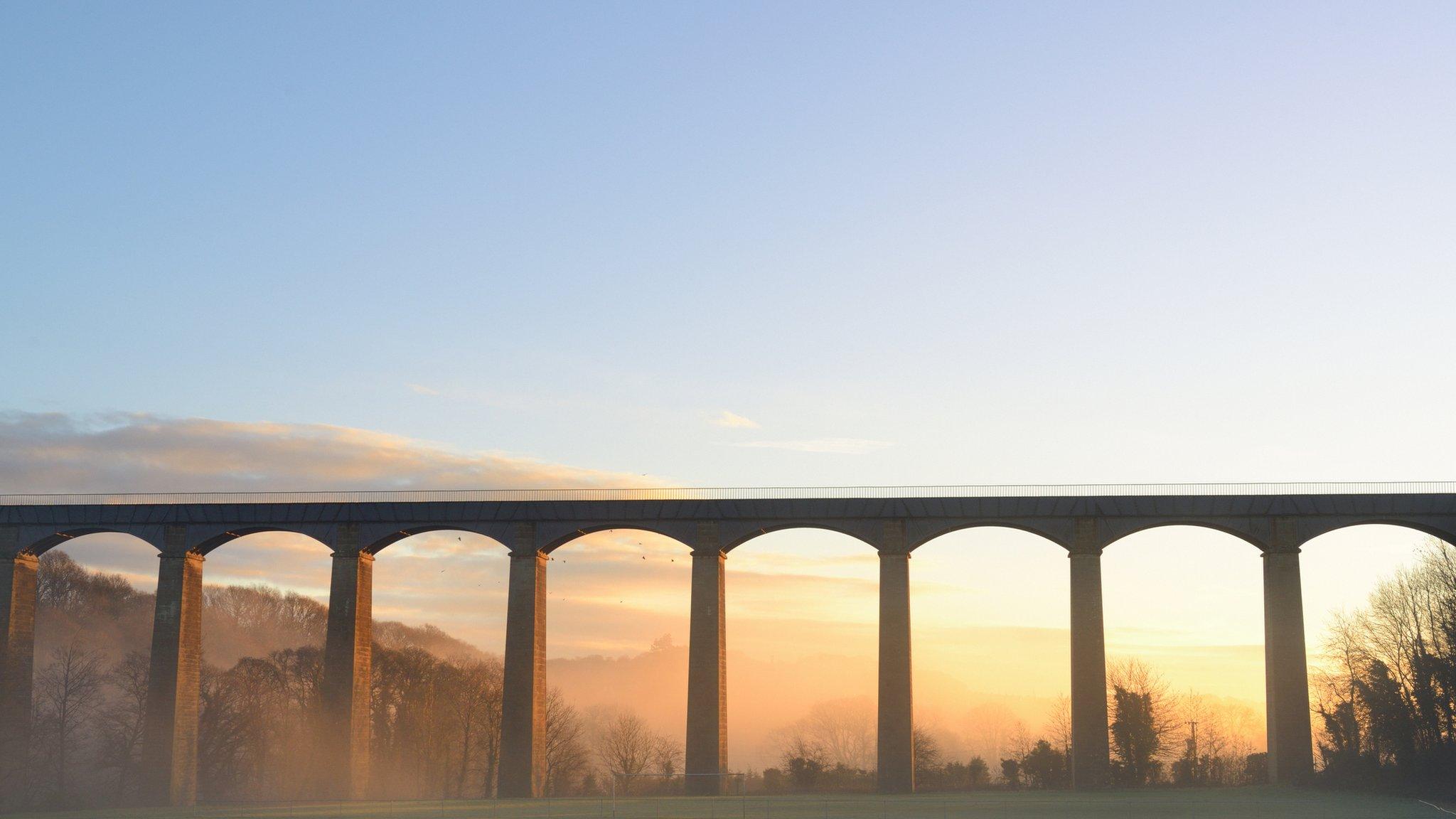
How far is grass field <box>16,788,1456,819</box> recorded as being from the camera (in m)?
51.1

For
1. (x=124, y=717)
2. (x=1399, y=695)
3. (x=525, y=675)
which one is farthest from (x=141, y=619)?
(x=1399, y=695)

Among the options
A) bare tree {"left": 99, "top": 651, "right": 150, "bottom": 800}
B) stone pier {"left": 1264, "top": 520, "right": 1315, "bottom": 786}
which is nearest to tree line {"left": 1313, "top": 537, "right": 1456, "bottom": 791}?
stone pier {"left": 1264, "top": 520, "right": 1315, "bottom": 786}

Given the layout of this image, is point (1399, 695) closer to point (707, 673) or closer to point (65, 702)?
Answer: point (707, 673)

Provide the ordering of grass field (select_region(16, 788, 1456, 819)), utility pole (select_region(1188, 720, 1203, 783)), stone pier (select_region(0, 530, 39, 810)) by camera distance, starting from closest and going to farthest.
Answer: grass field (select_region(16, 788, 1456, 819)) < stone pier (select_region(0, 530, 39, 810)) < utility pole (select_region(1188, 720, 1203, 783))

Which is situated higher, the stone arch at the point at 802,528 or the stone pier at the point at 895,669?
the stone arch at the point at 802,528

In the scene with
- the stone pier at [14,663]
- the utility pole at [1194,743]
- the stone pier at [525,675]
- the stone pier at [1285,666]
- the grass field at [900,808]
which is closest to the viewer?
the grass field at [900,808]

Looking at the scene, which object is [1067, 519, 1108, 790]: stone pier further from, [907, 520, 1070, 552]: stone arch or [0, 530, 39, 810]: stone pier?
[0, 530, 39, 810]: stone pier

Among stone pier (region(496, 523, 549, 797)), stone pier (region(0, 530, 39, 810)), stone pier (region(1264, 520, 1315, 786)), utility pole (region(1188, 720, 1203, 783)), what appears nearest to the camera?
stone pier (region(1264, 520, 1315, 786))

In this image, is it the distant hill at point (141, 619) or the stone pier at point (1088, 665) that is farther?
the distant hill at point (141, 619)

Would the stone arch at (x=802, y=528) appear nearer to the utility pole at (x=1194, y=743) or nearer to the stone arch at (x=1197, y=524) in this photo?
the stone arch at (x=1197, y=524)

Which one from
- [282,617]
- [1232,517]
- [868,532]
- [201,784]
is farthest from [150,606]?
[1232,517]

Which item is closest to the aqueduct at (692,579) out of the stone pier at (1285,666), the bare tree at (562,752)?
the stone pier at (1285,666)

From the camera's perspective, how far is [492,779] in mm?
97438

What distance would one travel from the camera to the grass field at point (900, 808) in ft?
168
